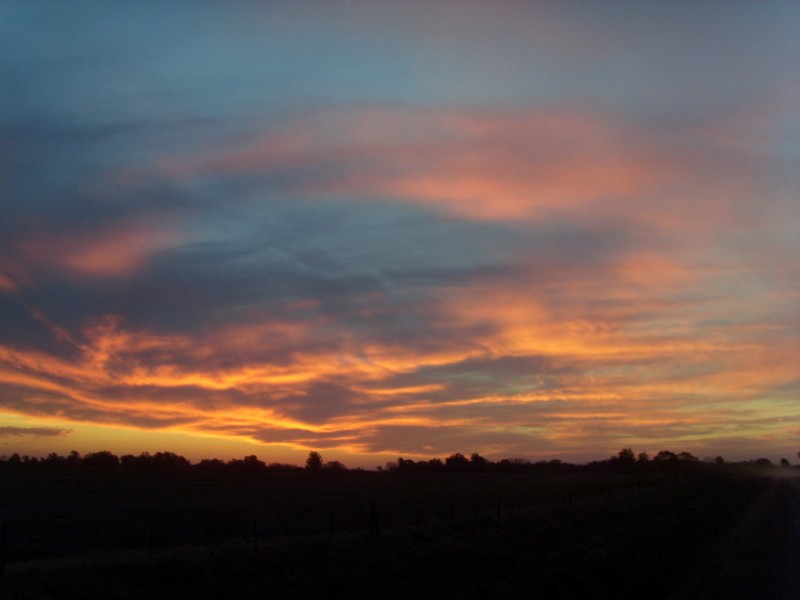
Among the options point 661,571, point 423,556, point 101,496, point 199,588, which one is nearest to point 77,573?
point 199,588

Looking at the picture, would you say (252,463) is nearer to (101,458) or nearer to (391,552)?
(101,458)

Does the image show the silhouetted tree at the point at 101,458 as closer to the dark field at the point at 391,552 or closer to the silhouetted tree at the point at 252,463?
the silhouetted tree at the point at 252,463

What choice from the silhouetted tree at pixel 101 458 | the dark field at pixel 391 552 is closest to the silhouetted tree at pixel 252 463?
the silhouetted tree at pixel 101 458

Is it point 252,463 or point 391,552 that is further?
point 252,463

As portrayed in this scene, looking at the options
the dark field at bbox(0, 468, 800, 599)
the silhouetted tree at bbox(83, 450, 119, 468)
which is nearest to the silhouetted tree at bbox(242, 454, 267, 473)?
the silhouetted tree at bbox(83, 450, 119, 468)

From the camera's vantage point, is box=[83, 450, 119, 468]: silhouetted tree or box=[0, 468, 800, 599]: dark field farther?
box=[83, 450, 119, 468]: silhouetted tree

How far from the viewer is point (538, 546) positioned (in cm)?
3167

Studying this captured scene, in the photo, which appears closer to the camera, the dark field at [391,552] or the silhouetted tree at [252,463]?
the dark field at [391,552]

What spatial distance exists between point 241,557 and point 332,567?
3.00 m

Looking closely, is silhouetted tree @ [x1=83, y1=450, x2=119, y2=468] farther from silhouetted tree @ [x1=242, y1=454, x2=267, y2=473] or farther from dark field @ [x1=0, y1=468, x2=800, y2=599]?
dark field @ [x1=0, y1=468, x2=800, y2=599]

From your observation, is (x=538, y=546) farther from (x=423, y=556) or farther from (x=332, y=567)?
(x=332, y=567)

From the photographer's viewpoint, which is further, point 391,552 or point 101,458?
point 101,458

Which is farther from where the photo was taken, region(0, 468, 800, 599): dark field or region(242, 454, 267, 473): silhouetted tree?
region(242, 454, 267, 473): silhouetted tree

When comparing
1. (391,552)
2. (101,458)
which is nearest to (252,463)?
(101,458)
